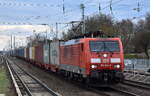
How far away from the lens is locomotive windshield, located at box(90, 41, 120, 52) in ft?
73.9

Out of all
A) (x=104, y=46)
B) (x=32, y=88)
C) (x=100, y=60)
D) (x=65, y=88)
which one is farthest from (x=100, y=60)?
(x=32, y=88)

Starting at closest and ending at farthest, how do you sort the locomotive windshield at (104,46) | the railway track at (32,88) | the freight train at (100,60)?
the railway track at (32,88) → the freight train at (100,60) → the locomotive windshield at (104,46)

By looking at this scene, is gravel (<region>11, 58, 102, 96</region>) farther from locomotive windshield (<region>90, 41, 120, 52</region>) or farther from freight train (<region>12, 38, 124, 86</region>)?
locomotive windshield (<region>90, 41, 120, 52</region>)

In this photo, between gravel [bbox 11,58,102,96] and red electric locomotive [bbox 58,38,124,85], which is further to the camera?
red electric locomotive [bbox 58,38,124,85]

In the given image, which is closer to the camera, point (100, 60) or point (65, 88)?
point (100, 60)

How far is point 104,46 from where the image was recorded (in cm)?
2264

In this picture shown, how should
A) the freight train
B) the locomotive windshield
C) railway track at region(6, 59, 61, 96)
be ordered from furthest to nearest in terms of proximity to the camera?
the locomotive windshield, the freight train, railway track at region(6, 59, 61, 96)

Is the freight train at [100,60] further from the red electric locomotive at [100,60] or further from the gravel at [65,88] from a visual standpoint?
the gravel at [65,88]

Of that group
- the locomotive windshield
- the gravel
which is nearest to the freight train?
the locomotive windshield

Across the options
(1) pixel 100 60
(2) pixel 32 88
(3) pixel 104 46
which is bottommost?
(2) pixel 32 88

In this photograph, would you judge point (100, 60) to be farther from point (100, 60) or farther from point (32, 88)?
point (32, 88)

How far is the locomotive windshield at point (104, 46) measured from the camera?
22531 mm

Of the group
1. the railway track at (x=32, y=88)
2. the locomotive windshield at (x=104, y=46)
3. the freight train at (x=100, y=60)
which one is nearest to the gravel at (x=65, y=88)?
the railway track at (x=32, y=88)

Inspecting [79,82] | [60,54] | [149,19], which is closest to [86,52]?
[79,82]
